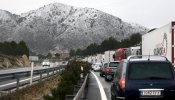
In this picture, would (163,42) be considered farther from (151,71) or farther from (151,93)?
(151,93)

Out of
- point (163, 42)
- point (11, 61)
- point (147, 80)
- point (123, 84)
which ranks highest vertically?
point (163, 42)

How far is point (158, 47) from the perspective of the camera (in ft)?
82.1

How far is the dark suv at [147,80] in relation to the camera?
12.2 meters

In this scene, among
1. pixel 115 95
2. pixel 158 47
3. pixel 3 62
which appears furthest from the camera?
pixel 3 62

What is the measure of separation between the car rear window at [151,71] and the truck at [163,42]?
8472 mm

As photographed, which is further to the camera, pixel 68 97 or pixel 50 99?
pixel 50 99

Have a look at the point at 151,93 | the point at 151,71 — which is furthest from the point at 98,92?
the point at 151,93

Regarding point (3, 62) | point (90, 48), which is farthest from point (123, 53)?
point (90, 48)

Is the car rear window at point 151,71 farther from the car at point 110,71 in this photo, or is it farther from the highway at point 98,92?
the car at point 110,71

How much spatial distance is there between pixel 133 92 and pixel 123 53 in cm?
3799

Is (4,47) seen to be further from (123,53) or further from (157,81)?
(157,81)

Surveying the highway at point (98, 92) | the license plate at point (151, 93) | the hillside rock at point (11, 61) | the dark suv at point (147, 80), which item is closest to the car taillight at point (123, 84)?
the dark suv at point (147, 80)

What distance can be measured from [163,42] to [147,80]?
11505mm

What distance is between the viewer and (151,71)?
40.7ft
